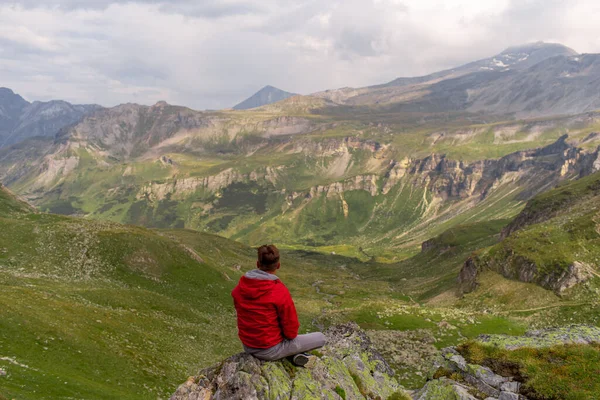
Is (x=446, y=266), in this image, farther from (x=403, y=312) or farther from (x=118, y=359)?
(x=118, y=359)

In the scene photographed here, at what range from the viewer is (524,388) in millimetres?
18875

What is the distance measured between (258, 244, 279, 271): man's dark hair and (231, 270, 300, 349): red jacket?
0.95 feet

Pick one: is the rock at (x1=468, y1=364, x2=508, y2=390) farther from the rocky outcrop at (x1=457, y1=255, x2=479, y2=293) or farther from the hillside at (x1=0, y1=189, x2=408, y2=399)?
the rocky outcrop at (x1=457, y1=255, x2=479, y2=293)

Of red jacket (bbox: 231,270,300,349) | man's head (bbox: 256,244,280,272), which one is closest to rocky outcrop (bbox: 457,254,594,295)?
red jacket (bbox: 231,270,300,349)

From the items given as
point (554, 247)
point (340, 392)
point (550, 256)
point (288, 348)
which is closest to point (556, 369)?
point (340, 392)

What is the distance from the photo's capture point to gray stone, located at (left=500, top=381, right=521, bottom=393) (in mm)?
19250

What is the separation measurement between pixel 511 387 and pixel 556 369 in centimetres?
246

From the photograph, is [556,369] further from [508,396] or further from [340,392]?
[340,392]

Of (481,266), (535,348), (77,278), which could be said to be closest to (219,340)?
(77,278)

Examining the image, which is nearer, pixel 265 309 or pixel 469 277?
pixel 265 309

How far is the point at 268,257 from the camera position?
1370 centimetres

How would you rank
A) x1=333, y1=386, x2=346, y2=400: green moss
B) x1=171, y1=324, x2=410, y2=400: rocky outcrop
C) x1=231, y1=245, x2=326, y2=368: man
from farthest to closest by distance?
x1=333, y1=386, x2=346, y2=400: green moss
x1=171, y1=324, x2=410, y2=400: rocky outcrop
x1=231, y1=245, x2=326, y2=368: man

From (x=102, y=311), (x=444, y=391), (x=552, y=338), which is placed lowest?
(x=102, y=311)

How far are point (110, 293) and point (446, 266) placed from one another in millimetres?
149186
